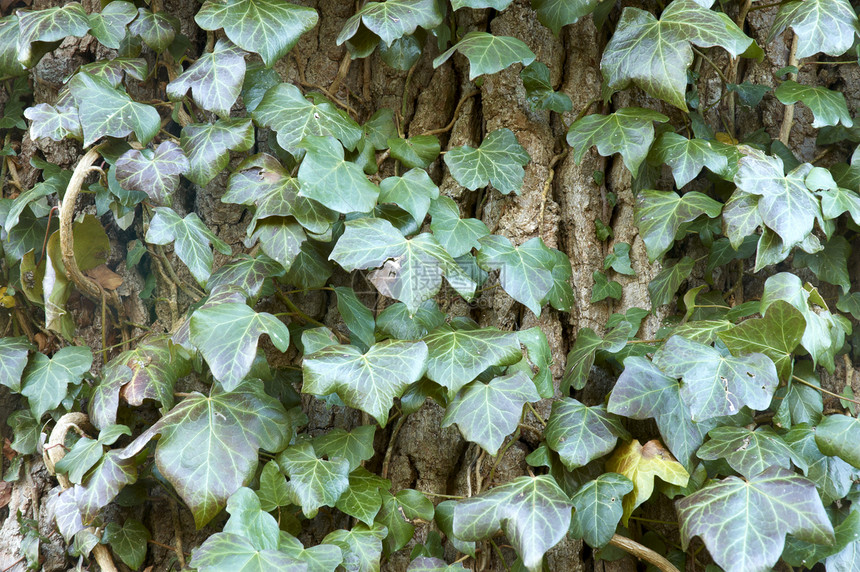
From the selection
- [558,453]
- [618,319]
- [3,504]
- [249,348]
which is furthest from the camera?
[3,504]

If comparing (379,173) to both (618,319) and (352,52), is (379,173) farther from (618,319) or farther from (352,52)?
(618,319)

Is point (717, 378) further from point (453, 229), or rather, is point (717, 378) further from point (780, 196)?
point (453, 229)

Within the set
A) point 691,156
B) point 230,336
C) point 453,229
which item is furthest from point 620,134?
point 230,336

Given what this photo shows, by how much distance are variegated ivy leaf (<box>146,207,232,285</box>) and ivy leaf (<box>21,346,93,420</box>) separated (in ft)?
1.11

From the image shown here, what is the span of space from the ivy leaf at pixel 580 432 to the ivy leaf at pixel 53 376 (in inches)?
35.8

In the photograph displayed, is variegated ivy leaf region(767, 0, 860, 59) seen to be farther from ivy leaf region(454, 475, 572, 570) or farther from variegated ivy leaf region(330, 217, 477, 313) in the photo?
ivy leaf region(454, 475, 572, 570)

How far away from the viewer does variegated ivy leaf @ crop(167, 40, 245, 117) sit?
108 cm

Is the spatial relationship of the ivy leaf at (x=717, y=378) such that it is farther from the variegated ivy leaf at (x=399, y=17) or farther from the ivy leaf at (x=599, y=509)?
the variegated ivy leaf at (x=399, y=17)

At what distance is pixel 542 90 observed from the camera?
47.4 inches

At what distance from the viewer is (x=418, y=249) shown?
979 mm

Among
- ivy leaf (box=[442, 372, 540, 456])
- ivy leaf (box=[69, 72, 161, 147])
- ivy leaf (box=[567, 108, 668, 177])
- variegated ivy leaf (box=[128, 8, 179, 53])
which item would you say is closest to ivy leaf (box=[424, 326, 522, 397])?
→ ivy leaf (box=[442, 372, 540, 456])

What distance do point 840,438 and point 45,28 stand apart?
1.57m

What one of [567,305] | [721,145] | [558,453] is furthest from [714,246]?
[558,453]

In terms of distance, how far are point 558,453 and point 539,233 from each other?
0.43 meters
